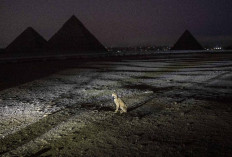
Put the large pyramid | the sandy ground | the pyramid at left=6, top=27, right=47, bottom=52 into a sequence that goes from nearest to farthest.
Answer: the sandy ground < the large pyramid < the pyramid at left=6, top=27, right=47, bottom=52

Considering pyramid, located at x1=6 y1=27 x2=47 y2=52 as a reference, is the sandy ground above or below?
below

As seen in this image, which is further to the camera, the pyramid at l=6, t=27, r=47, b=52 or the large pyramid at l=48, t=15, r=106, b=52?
the pyramid at l=6, t=27, r=47, b=52

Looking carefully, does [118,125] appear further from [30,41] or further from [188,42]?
[188,42]

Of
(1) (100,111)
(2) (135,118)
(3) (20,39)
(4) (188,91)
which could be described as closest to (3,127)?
(1) (100,111)

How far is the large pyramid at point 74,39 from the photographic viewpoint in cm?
6309

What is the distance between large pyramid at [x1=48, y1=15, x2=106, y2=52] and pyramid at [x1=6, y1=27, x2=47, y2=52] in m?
2.71

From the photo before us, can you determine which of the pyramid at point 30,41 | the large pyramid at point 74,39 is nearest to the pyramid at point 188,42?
the large pyramid at point 74,39

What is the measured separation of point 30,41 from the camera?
66.9 meters

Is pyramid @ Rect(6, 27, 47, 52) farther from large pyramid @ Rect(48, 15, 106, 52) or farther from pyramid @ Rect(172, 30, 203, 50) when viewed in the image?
pyramid @ Rect(172, 30, 203, 50)

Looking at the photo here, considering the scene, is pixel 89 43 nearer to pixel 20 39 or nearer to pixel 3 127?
pixel 20 39

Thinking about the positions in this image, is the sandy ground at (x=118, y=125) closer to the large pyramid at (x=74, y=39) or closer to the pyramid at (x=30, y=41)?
the large pyramid at (x=74, y=39)

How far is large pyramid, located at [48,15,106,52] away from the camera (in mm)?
63094

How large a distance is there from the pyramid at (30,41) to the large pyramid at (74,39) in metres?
2.71

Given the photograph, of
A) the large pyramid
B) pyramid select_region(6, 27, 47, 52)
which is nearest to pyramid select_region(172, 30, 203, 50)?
the large pyramid
